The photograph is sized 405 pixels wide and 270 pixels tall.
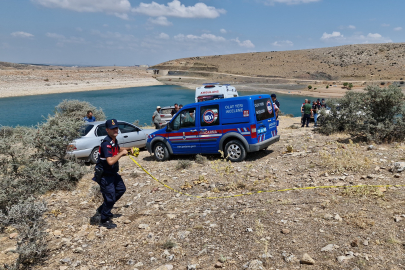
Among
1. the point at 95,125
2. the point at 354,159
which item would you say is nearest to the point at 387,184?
the point at 354,159

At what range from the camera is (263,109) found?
8.79 meters

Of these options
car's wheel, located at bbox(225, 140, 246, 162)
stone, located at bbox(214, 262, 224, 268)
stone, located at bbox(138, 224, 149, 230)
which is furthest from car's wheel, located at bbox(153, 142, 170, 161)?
stone, located at bbox(214, 262, 224, 268)

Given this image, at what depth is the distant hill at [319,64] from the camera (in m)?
83.1

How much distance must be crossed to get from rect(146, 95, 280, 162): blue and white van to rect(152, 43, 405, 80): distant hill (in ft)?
254

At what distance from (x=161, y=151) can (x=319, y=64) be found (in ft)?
326

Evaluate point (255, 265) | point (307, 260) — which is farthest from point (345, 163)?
point (255, 265)

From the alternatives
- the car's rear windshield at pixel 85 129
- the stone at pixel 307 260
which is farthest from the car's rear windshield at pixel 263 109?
the car's rear windshield at pixel 85 129

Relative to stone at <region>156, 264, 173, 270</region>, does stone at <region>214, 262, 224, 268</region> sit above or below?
above

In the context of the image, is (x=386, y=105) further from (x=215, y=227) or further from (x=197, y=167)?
(x=215, y=227)

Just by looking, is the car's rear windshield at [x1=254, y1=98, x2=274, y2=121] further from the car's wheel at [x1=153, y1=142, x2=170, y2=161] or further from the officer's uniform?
the officer's uniform

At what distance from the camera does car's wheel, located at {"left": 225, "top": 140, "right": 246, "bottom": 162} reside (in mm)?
8623

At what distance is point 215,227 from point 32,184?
191 inches

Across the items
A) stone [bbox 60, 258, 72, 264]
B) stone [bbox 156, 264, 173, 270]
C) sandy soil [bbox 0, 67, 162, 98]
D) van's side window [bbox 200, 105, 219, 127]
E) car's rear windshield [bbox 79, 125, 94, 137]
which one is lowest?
stone [bbox 60, 258, 72, 264]

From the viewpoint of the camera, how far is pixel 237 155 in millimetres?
8742
